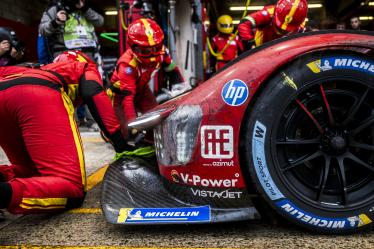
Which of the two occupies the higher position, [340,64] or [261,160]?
[340,64]

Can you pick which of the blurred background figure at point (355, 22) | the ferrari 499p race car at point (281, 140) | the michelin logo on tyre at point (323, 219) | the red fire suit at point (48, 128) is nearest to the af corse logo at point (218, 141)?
the ferrari 499p race car at point (281, 140)

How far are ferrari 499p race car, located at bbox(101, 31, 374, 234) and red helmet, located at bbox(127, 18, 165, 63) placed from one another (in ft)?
6.44

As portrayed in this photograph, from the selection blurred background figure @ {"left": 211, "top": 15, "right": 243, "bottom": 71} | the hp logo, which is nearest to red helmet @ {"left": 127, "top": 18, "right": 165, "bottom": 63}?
the hp logo

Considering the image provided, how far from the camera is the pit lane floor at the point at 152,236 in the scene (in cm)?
160

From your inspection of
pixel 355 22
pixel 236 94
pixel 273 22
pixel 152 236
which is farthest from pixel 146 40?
pixel 355 22

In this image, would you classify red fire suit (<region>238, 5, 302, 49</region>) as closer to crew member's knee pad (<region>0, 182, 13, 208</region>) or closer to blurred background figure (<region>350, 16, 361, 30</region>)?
blurred background figure (<region>350, 16, 361, 30</region>)

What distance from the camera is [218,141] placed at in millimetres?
1641

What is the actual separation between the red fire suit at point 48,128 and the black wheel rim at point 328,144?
1.07m

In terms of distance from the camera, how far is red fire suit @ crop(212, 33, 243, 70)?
→ 29.2 ft

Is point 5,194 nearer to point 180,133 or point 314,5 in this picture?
point 180,133

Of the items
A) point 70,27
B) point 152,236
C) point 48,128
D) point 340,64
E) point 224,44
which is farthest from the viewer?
point 224,44

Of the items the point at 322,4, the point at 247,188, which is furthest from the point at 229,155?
the point at 322,4

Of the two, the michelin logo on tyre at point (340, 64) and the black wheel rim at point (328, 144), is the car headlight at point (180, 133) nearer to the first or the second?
the black wheel rim at point (328, 144)

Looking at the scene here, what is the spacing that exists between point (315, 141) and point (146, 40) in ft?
7.53
